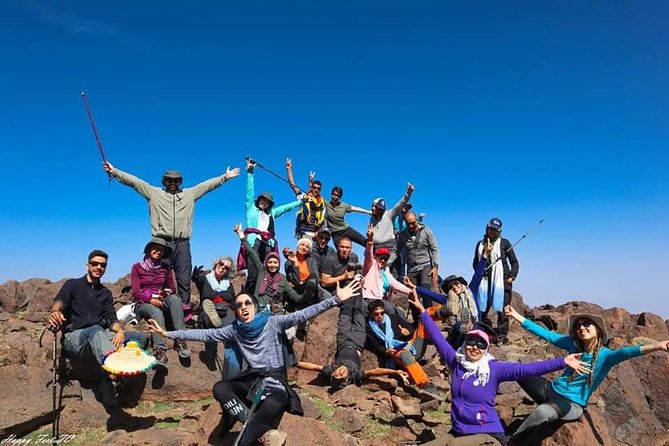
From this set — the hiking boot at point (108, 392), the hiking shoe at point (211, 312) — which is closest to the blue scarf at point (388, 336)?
the hiking shoe at point (211, 312)

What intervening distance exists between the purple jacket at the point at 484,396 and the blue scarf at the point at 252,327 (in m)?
3.03

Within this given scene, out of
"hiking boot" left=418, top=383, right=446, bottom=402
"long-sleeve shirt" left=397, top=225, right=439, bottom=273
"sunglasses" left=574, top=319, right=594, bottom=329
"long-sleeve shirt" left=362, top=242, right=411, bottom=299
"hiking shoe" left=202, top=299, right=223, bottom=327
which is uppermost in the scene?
"long-sleeve shirt" left=397, top=225, right=439, bottom=273

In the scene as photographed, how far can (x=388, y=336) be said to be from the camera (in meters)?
10.4

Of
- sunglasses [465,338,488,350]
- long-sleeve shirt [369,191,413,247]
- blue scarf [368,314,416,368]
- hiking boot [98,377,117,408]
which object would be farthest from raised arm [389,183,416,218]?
hiking boot [98,377,117,408]

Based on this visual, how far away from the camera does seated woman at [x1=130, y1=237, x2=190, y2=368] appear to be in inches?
362

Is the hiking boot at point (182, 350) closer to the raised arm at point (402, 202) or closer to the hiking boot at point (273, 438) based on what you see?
the hiking boot at point (273, 438)

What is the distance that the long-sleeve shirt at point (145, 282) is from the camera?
31.2 feet

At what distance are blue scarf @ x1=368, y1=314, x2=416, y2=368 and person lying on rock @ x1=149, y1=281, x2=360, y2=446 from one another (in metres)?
3.71

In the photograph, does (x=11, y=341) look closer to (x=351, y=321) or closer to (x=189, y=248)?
(x=189, y=248)

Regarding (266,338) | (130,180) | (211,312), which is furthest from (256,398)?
(130,180)

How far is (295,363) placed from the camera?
410 inches

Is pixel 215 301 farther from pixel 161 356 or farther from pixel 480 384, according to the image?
pixel 480 384

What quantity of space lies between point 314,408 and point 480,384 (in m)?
3.16

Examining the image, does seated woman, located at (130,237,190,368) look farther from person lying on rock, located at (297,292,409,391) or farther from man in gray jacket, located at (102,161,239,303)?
person lying on rock, located at (297,292,409,391)
